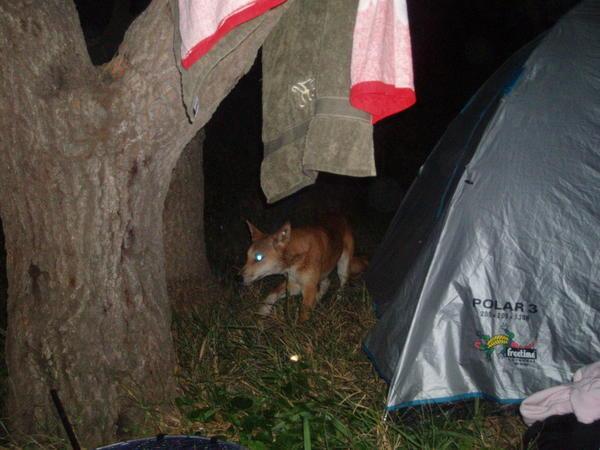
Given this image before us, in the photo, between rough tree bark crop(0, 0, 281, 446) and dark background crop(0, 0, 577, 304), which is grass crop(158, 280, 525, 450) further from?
dark background crop(0, 0, 577, 304)

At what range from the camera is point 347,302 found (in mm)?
6320

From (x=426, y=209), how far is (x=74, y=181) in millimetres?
3071

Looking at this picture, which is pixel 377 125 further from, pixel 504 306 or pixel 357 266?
pixel 504 306

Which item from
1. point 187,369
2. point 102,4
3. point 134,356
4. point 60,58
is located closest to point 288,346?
point 187,369

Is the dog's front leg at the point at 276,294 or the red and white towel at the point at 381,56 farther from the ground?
the red and white towel at the point at 381,56

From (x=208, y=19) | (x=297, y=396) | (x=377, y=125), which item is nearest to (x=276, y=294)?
(x=297, y=396)

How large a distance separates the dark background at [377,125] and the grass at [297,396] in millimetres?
2543

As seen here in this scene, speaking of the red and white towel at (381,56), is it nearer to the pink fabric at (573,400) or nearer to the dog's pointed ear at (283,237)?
the pink fabric at (573,400)

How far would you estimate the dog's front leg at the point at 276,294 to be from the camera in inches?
233

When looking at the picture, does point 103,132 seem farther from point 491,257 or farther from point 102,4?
point 102,4

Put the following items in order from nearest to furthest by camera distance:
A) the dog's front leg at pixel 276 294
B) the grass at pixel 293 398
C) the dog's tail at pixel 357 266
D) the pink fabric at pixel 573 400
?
the pink fabric at pixel 573 400
the grass at pixel 293 398
the dog's front leg at pixel 276 294
the dog's tail at pixel 357 266

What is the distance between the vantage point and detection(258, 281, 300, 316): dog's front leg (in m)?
5.91

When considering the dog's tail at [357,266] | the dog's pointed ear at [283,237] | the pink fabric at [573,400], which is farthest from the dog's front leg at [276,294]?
the pink fabric at [573,400]

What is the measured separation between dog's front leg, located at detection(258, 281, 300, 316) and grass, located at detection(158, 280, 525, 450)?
0.32 meters
